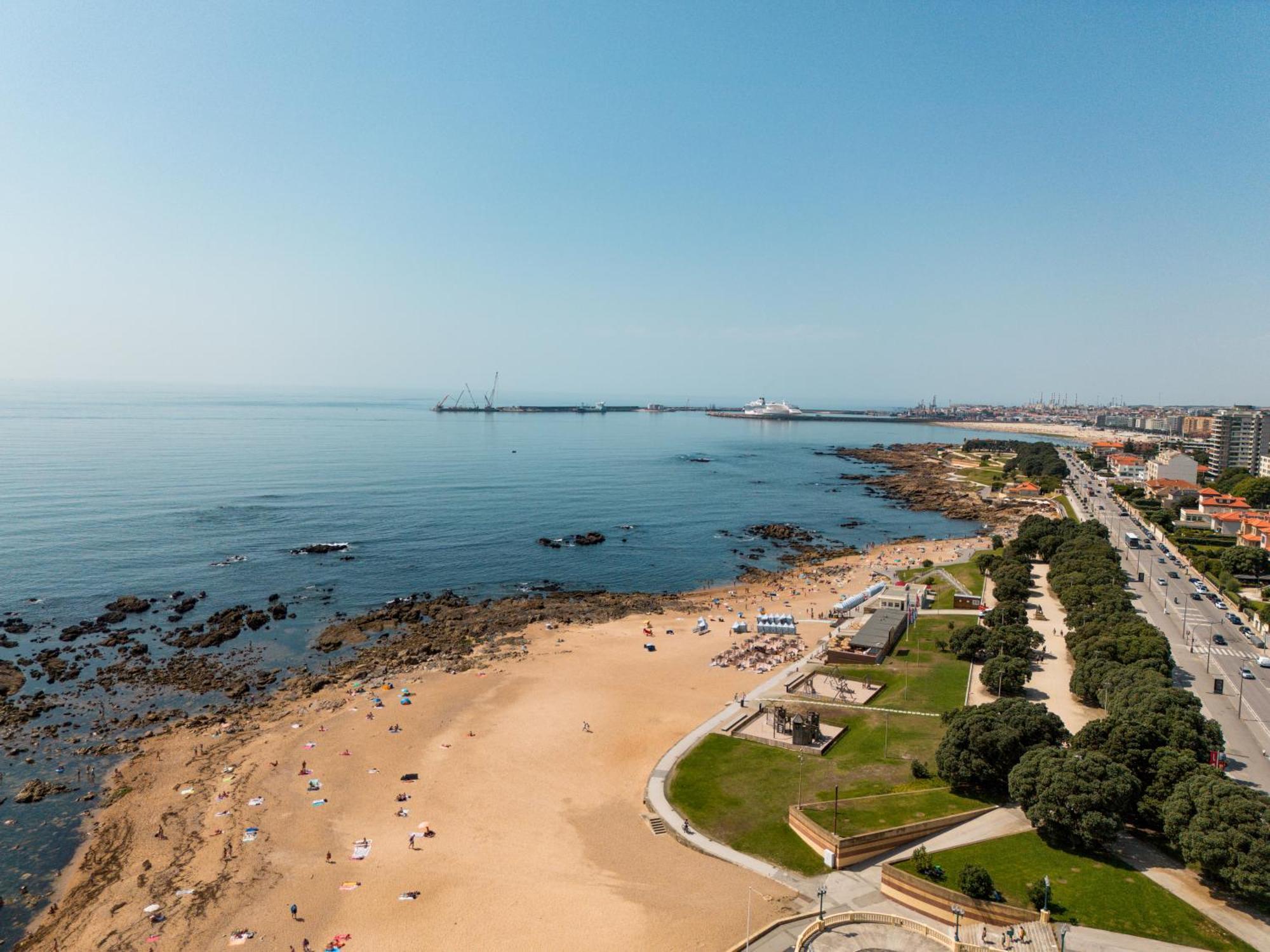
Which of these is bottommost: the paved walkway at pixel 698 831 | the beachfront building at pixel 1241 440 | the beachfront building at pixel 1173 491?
the paved walkway at pixel 698 831

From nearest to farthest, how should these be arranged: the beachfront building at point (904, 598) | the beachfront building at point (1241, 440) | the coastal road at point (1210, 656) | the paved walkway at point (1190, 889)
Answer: the paved walkway at point (1190, 889) < the coastal road at point (1210, 656) < the beachfront building at point (904, 598) < the beachfront building at point (1241, 440)

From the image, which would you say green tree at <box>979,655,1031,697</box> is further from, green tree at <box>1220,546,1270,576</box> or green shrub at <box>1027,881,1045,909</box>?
green tree at <box>1220,546,1270,576</box>

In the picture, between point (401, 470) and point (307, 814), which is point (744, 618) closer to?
point (307, 814)

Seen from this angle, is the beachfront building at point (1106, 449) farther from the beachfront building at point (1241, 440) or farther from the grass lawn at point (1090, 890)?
the grass lawn at point (1090, 890)

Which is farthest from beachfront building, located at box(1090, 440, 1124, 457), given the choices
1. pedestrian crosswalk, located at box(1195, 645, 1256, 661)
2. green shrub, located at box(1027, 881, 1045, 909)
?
green shrub, located at box(1027, 881, 1045, 909)

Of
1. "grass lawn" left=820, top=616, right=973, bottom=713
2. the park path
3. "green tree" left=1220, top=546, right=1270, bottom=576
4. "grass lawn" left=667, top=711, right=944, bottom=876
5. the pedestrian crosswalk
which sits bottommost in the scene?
"grass lawn" left=667, top=711, right=944, bottom=876

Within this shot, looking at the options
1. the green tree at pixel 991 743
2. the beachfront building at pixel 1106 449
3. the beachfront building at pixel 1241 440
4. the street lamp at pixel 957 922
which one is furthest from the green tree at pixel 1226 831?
the beachfront building at pixel 1106 449

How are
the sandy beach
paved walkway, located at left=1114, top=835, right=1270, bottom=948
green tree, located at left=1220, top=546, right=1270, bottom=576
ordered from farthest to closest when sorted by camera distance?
green tree, located at left=1220, top=546, right=1270, bottom=576
the sandy beach
paved walkway, located at left=1114, top=835, right=1270, bottom=948

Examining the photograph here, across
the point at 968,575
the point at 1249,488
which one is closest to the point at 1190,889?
the point at 968,575
